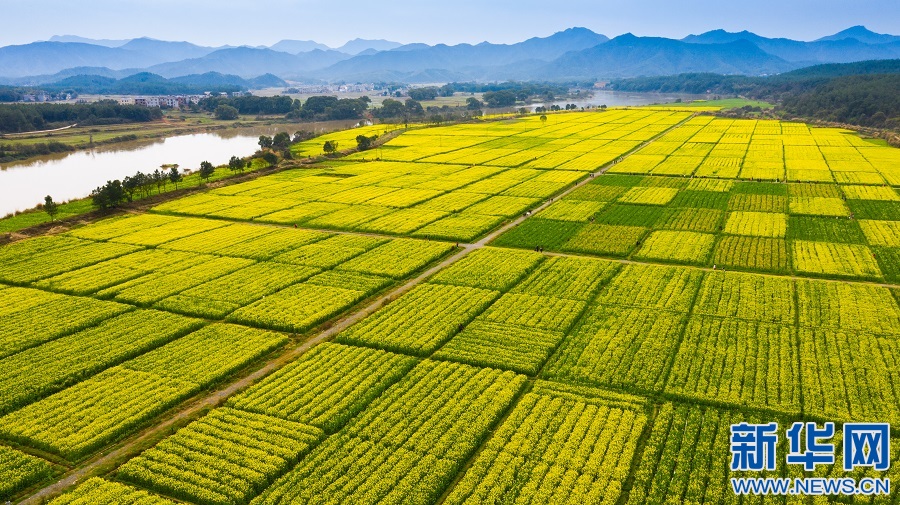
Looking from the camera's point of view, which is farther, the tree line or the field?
the tree line

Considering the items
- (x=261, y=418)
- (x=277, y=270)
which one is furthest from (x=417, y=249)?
(x=261, y=418)

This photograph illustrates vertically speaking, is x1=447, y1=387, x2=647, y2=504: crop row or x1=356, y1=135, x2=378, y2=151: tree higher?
x1=356, y1=135, x2=378, y2=151: tree

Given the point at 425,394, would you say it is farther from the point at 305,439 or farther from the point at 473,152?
the point at 473,152

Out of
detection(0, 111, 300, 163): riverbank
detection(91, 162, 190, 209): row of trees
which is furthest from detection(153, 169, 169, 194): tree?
detection(0, 111, 300, 163): riverbank

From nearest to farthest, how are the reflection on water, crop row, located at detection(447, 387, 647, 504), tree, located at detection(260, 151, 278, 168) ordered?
crop row, located at detection(447, 387, 647, 504)
the reflection on water
tree, located at detection(260, 151, 278, 168)

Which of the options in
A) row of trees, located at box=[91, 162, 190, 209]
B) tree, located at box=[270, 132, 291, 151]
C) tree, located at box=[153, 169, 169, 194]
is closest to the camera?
row of trees, located at box=[91, 162, 190, 209]

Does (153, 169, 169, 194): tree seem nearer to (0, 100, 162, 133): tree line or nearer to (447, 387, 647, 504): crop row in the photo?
(447, 387, 647, 504): crop row
